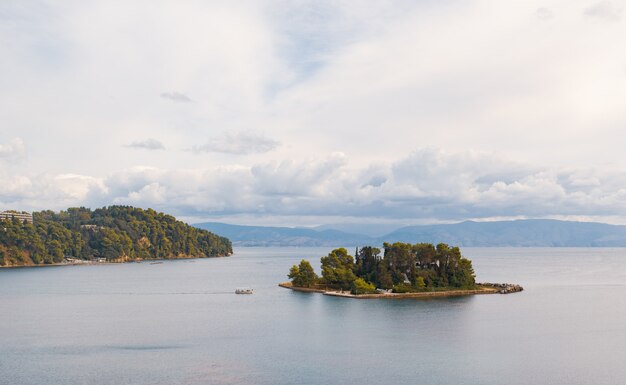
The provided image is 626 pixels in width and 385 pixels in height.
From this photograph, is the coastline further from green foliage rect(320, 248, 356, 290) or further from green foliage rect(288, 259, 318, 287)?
green foliage rect(320, 248, 356, 290)

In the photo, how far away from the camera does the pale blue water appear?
3221 inches

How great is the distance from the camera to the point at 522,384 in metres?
77.9

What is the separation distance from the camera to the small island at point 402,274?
168625mm

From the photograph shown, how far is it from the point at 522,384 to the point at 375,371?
19117 mm

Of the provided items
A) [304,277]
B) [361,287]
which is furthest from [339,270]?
[361,287]

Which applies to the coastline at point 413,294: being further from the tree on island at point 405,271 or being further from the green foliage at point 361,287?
the tree on island at point 405,271

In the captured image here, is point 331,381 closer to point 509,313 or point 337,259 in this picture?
point 509,313

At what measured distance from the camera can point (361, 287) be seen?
16700cm

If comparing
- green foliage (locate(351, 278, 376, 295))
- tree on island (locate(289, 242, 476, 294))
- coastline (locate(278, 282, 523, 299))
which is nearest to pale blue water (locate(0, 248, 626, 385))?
coastline (locate(278, 282, 523, 299))

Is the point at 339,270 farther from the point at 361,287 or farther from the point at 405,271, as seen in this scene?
the point at 405,271

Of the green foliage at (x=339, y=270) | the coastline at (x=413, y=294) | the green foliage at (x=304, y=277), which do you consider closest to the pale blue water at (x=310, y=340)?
the coastline at (x=413, y=294)

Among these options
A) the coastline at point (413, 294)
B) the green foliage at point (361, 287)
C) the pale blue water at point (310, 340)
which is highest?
the green foliage at point (361, 287)

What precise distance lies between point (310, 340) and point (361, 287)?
62.7m

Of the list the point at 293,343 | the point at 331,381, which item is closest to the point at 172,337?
the point at 293,343
